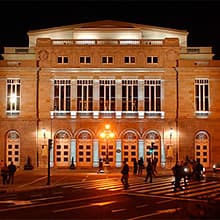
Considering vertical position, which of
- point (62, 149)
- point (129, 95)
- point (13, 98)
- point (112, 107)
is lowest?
point (62, 149)

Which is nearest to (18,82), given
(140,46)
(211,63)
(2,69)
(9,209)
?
(2,69)

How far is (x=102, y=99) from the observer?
53375 millimetres

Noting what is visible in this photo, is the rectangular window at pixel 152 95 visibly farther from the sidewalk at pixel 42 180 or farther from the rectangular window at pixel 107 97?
the sidewalk at pixel 42 180

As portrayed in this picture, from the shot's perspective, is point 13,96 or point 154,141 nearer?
point 154,141

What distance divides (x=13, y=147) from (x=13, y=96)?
618 centimetres

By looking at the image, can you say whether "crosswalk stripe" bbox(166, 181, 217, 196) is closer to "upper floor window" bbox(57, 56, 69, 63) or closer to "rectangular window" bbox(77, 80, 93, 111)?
"rectangular window" bbox(77, 80, 93, 111)

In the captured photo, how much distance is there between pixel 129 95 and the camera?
53375mm

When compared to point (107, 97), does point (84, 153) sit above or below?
below

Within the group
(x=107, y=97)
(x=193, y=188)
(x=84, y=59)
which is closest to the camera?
(x=193, y=188)

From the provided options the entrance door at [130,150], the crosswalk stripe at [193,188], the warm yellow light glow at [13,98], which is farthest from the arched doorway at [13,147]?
the crosswalk stripe at [193,188]

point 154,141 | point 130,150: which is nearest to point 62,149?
point 130,150

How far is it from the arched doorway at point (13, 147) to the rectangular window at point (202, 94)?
72.8ft

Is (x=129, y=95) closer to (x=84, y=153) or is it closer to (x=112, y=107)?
(x=112, y=107)

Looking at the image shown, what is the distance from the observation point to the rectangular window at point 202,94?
53594 mm
